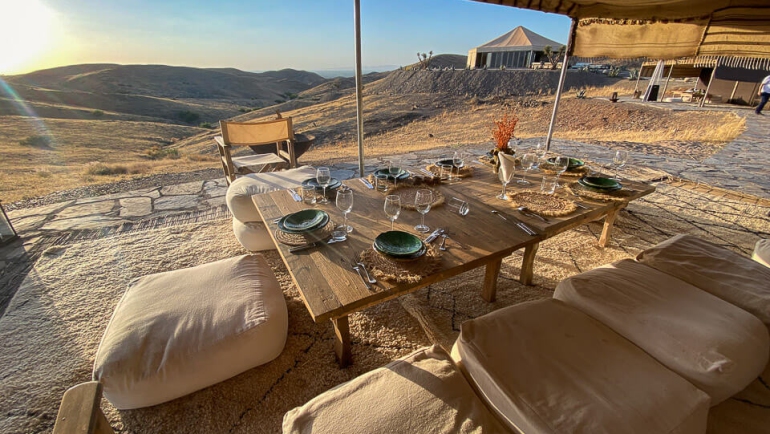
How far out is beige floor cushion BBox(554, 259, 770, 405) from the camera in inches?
41.4

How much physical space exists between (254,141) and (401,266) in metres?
2.80

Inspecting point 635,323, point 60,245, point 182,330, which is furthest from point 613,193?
point 60,245

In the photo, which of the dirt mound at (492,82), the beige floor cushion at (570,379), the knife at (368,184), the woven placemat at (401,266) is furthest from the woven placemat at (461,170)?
the dirt mound at (492,82)

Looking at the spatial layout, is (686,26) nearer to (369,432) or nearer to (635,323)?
(635,323)

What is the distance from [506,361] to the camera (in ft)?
3.42

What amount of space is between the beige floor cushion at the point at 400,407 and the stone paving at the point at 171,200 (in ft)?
7.87

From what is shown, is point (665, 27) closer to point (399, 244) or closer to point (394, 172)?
point (394, 172)

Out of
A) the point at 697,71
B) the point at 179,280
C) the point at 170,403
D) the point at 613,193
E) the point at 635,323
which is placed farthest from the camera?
the point at 697,71

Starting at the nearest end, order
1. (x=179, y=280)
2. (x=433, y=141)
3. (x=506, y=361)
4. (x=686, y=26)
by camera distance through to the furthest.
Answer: (x=506, y=361), (x=179, y=280), (x=686, y=26), (x=433, y=141)

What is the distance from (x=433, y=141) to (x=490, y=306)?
22.5 ft

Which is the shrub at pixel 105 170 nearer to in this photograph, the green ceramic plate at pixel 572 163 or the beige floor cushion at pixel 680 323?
the green ceramic plate at pixel 572 163

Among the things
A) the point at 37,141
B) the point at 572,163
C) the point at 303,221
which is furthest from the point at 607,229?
the point at 37,141

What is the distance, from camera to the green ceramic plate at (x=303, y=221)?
142cm

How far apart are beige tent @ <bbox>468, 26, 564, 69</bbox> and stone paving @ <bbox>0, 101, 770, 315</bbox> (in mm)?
22110
